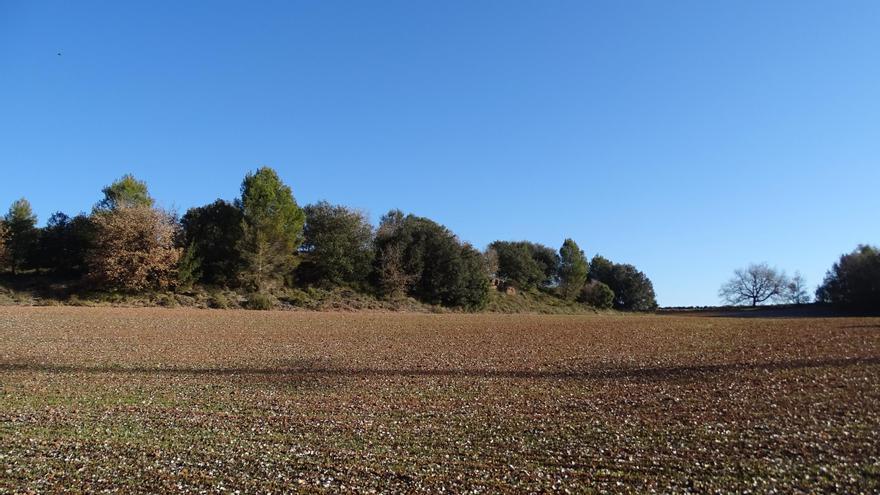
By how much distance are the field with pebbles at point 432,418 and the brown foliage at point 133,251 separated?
2908 cm

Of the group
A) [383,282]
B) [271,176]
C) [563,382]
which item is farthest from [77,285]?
[563,382]

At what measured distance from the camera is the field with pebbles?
7457 mm

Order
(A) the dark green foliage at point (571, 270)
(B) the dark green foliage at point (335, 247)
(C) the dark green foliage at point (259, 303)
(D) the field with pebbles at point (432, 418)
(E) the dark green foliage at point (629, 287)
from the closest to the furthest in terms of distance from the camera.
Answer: (D) the field with pebbles at point (432, 418) < (C) the dark green foliage at point (259, 303) < (B) the dark green foliage at point (335, 247) < (A) the dark green foliage at point (571, 270) < (E) the dark green foliage at point (629, 287)

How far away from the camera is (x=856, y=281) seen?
83062 millimetres

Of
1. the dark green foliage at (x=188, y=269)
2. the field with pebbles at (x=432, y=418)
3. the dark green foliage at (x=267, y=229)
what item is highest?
the dark green foliage at (x=267, y=229)

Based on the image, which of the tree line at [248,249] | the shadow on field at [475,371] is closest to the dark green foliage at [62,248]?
the tree line at [248,249]

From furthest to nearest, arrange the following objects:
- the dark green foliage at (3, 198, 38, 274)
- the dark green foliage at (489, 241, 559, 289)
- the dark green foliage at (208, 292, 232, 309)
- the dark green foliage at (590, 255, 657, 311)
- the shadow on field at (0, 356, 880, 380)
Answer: the dark green foliage at (590, 255, 657, 311), the dark green foliage at (489, 241, 559, 289), the dark green foliage at (3, 198, 38, 274), the dark green foliage at (208, 292, 232, 309), the shadow on field at (0, 356, 880, 380)

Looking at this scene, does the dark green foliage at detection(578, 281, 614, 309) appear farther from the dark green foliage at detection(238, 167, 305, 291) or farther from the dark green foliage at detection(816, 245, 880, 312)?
the dark green foliage at detection(238, 167, 305, 291)

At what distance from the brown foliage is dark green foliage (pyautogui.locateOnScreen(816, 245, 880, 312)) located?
101 metres

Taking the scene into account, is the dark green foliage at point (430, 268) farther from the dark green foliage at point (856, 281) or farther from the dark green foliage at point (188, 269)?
the dark green foliage at point (856, 281)

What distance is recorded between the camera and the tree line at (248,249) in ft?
172

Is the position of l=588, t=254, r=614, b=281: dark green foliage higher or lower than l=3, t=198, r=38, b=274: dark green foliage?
higher

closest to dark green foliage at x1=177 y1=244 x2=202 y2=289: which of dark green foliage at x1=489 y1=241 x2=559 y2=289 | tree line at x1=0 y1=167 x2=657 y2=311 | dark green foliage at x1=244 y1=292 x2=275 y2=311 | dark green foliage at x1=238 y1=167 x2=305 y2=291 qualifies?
tree line at x1=0 y1=167 x2=657 y2=311

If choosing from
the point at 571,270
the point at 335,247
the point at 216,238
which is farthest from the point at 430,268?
the point at 571,270
